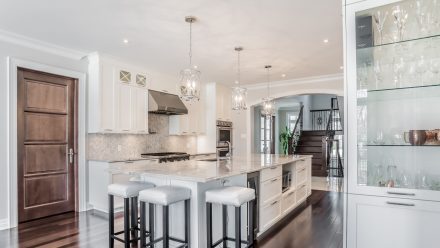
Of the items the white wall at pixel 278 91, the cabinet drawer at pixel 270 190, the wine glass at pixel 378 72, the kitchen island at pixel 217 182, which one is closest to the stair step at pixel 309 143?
the white wall at pixel 278 91

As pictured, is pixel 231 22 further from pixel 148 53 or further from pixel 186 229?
pixel 186 229

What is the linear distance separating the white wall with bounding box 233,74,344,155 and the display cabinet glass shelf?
183 inches

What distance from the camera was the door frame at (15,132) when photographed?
392 centimetres

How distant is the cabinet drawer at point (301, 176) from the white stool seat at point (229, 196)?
238 centimetres

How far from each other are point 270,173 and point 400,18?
229cm

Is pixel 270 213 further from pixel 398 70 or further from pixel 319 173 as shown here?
pixel 319 173

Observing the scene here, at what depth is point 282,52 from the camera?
4.79 metres

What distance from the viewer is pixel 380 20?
210 cm

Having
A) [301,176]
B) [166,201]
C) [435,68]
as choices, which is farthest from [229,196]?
[301,176]

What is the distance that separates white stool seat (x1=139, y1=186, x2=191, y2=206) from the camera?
2.49 meters

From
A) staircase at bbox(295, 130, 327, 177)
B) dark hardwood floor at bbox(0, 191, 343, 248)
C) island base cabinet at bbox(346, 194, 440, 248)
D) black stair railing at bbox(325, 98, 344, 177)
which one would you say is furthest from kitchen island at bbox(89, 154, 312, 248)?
black stair railing at bbox(325, 98, 344, 177)

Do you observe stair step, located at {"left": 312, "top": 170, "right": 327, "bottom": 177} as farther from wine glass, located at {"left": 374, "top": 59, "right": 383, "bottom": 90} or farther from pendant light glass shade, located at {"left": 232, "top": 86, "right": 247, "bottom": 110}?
wine glass, located at {"left": 374, "top": 59, "right": 383, "bottom": 90}

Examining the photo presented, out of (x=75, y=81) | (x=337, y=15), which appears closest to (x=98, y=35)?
(x=75, y=81)

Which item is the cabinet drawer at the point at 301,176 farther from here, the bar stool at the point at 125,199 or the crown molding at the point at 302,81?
the bar stool at the point at 125,199
